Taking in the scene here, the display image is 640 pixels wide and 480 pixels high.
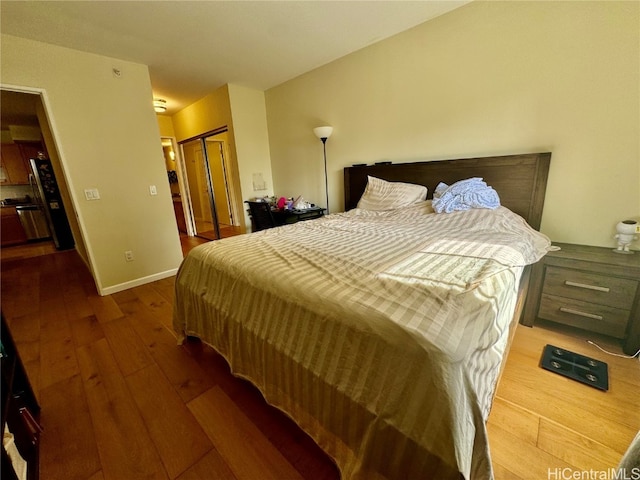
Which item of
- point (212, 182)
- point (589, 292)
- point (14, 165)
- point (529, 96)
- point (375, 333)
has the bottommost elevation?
point (589, 292)

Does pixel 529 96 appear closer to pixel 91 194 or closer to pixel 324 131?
pixel 324 131

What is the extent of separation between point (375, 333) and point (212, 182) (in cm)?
579

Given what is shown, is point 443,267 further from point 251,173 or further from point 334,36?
point 251,173

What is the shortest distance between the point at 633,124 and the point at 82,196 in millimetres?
4654

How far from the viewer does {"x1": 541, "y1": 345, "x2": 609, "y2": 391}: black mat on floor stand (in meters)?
1.40

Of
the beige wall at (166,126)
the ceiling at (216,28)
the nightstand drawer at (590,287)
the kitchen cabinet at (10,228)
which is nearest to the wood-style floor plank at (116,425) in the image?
the nightstand drawer at (590,287)

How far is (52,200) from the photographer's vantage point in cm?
485

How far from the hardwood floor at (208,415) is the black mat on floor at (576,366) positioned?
0.14ft

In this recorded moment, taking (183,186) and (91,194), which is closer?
(91,194)

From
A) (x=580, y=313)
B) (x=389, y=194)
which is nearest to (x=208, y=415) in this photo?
(x=389, y=194)

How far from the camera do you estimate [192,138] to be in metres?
4.56

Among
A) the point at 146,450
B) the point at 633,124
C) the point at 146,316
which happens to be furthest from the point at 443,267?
the point at 146,316

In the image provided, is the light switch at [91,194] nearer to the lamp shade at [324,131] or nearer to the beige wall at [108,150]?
the beige wall at [108,150]

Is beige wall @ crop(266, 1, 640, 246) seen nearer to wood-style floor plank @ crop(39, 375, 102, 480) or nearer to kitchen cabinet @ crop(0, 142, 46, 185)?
wood-style floor plank @ crop(39, 375, 102, 480)
